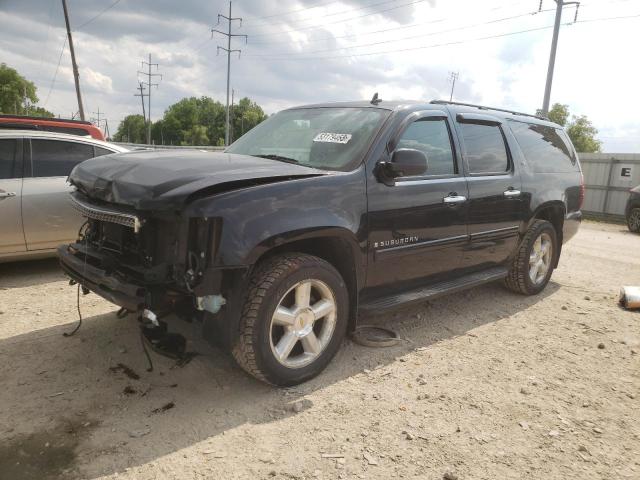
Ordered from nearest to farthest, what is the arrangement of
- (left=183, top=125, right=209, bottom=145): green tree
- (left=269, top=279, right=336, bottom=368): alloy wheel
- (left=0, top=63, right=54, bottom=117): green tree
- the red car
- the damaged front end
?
the damaged front end → (left=269, top=279, right=336, bottom=368): alloy wheel → the red car → (left=0, top=63, right=54, bottom=117): green tree → (left=183, top=125, right=209, bottom=145): green tree

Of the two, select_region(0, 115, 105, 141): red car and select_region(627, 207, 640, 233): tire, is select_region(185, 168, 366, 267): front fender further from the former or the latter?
select_region(627, 207, 640, 233): tire

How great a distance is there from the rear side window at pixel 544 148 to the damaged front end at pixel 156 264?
3.72 m

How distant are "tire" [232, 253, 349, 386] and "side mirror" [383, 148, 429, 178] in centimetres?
83

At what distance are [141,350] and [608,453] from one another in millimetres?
3073

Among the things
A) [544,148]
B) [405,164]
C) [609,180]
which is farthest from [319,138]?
[609,180]

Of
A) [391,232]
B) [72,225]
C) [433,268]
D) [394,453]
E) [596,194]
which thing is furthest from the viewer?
[596,194]

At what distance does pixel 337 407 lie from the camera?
302 centimetres

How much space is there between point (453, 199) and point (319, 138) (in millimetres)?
1212

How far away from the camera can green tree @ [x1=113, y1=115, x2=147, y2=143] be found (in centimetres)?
12770

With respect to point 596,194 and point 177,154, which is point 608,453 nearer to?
point 177,154

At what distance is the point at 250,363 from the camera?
9.59ft

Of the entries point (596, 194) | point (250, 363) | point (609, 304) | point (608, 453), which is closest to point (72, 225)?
point (250, 363)

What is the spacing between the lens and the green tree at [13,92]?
78312 millimetres

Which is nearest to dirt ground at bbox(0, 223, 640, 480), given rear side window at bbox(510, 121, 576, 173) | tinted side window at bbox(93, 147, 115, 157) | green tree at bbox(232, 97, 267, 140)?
rear side window at bbox(510, 121, 576, 173)
